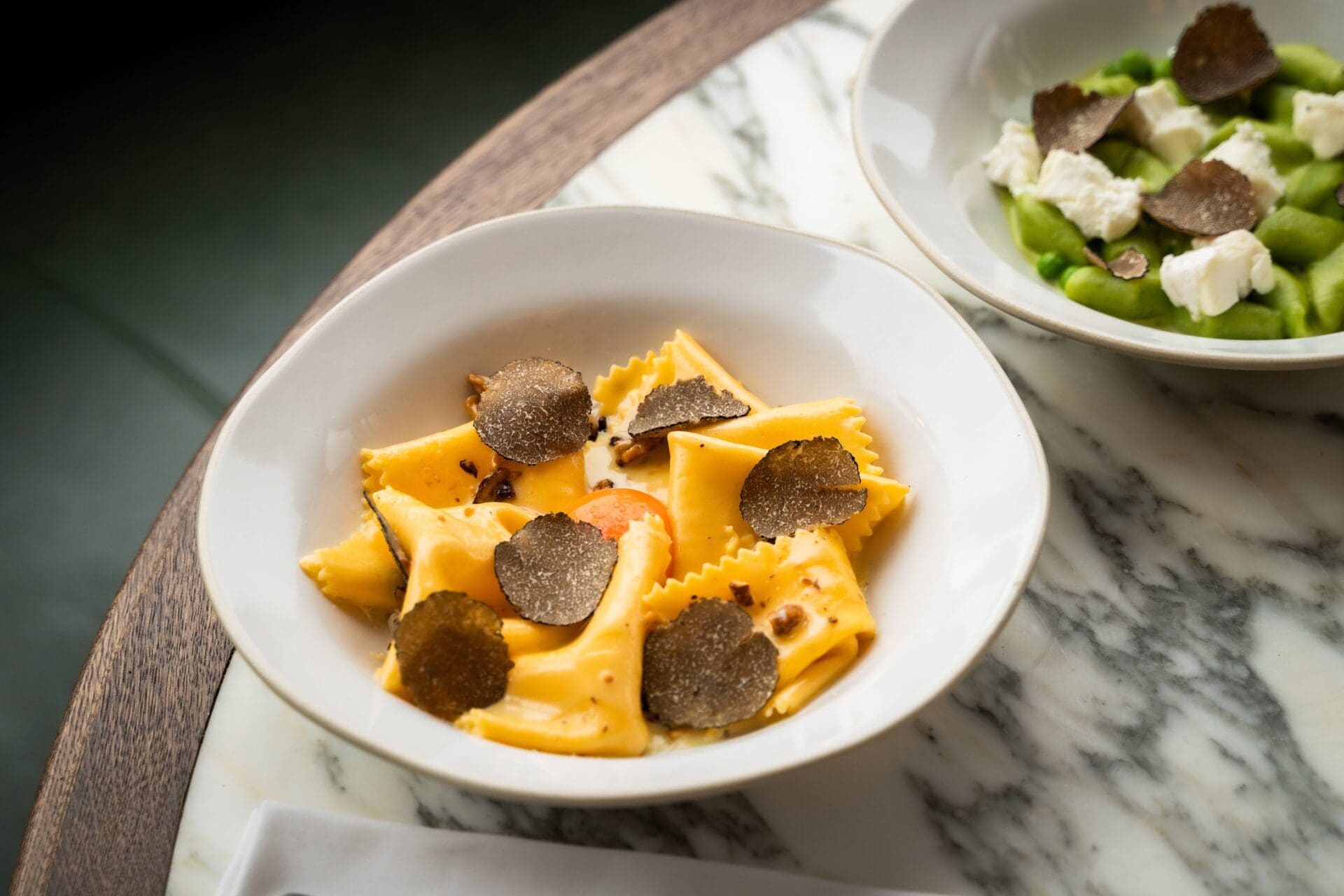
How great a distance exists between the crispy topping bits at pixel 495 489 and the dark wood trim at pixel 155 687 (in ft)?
1.98

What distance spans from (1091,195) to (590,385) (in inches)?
54.7

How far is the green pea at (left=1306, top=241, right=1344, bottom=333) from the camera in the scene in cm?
269

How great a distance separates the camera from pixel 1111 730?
2189mm

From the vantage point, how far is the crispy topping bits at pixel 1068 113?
306 centimetres

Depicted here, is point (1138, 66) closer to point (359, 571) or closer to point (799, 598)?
point (799, 598)

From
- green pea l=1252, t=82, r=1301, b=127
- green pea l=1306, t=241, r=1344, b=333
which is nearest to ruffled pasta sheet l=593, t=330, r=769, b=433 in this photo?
green pea l=1306, t=241, r=1344, b=333

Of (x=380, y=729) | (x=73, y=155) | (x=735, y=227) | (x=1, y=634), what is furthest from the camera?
(x=73, y=155)

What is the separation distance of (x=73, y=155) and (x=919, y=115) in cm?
432

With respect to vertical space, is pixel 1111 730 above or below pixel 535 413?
below

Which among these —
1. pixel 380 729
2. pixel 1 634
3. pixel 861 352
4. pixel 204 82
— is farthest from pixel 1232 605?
pixel 204 82

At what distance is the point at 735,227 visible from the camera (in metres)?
2.60

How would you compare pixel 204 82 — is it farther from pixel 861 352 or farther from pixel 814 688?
pixel 814 688

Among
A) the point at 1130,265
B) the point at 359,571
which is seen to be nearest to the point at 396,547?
the point at 359,571

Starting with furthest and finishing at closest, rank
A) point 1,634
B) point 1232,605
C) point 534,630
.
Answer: point 1,634 → point 1232,605 → point 534,630
